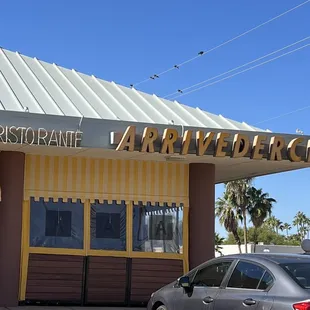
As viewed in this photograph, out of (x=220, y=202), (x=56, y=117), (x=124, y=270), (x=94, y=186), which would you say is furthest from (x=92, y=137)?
(x=220, y=202)

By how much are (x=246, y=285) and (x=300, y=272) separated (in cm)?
73

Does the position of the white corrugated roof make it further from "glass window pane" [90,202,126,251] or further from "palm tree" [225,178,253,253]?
"palm tree" [225,178,253,253]

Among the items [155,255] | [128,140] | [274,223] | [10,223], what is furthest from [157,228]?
[274,223]

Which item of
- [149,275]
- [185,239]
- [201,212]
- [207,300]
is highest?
[201,212]

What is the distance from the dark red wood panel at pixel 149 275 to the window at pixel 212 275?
4867 millimetres

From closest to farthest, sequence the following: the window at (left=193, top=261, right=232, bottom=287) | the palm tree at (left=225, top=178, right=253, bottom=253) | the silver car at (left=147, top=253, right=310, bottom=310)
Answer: the silver car at (left=147, top=253, right=310, bottom=310) < the window at (left=193, top=261, right=232, bottom=287) < the palm tree at (left=225, top=178, right=253, bottom=253)

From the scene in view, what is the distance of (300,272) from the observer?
7.58m

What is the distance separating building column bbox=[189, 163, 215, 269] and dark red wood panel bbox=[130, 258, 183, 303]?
0.46m

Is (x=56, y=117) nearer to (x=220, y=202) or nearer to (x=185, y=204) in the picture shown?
(x=185, y=204)

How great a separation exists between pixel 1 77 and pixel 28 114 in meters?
2.85

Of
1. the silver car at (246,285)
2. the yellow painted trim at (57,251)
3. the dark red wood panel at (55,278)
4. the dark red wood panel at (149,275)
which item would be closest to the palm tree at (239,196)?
the dark red wood panel at (149,275)

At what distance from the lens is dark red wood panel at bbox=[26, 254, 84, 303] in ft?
43.2

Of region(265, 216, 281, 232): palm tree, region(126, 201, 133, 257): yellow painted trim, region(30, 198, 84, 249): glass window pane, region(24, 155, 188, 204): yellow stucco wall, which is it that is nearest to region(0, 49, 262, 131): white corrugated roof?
region(24, 155, 188, 204): yellow stucco wall

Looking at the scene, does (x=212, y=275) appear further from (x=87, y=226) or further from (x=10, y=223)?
(x=10, y=223)
